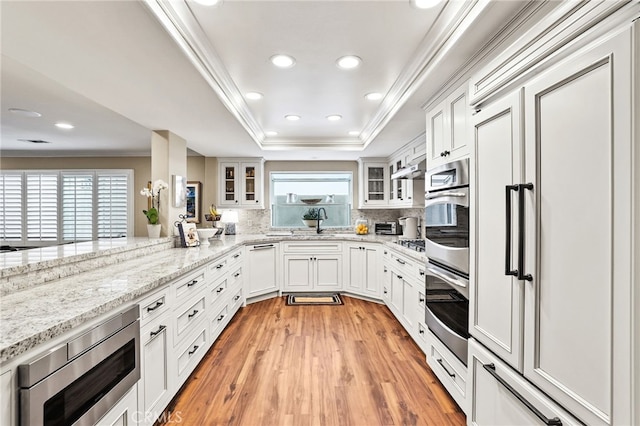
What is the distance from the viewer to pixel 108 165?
5734 millimetres

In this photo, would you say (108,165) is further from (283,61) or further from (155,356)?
(155,356)

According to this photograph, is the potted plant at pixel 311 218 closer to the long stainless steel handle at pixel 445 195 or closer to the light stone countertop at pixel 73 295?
the light stone countertop at pixel 73 295

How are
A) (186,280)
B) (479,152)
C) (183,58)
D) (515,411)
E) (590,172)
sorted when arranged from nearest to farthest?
(590,172), (515,411), (479,152), (183,58), (186,280)

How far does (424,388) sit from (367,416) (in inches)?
22.3

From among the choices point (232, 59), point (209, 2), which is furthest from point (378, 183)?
point (209, 2)

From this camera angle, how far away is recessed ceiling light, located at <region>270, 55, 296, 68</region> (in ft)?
7.32

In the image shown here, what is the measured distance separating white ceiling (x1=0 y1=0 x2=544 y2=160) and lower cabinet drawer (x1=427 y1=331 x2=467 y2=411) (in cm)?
191

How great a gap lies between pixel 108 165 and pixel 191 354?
482cm

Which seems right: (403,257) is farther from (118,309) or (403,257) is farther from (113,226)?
(113,226)

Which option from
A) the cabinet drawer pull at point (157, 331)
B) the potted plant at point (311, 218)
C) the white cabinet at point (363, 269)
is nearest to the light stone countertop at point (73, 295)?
the cabinet drawer pull at point (157, 331)

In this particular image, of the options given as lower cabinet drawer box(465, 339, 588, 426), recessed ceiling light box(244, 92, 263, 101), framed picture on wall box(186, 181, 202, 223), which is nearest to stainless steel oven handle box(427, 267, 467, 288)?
lower cabinet drawer box(465, 339, 588, 426)

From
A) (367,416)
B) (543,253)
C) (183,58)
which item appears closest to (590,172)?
(543,253)

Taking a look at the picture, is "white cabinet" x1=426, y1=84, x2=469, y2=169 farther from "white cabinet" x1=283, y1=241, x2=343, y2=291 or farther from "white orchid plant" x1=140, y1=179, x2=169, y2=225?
"white orchid plant" x1=140, y1=179, x2=169, y2=225

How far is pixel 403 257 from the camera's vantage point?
10.9 ft
